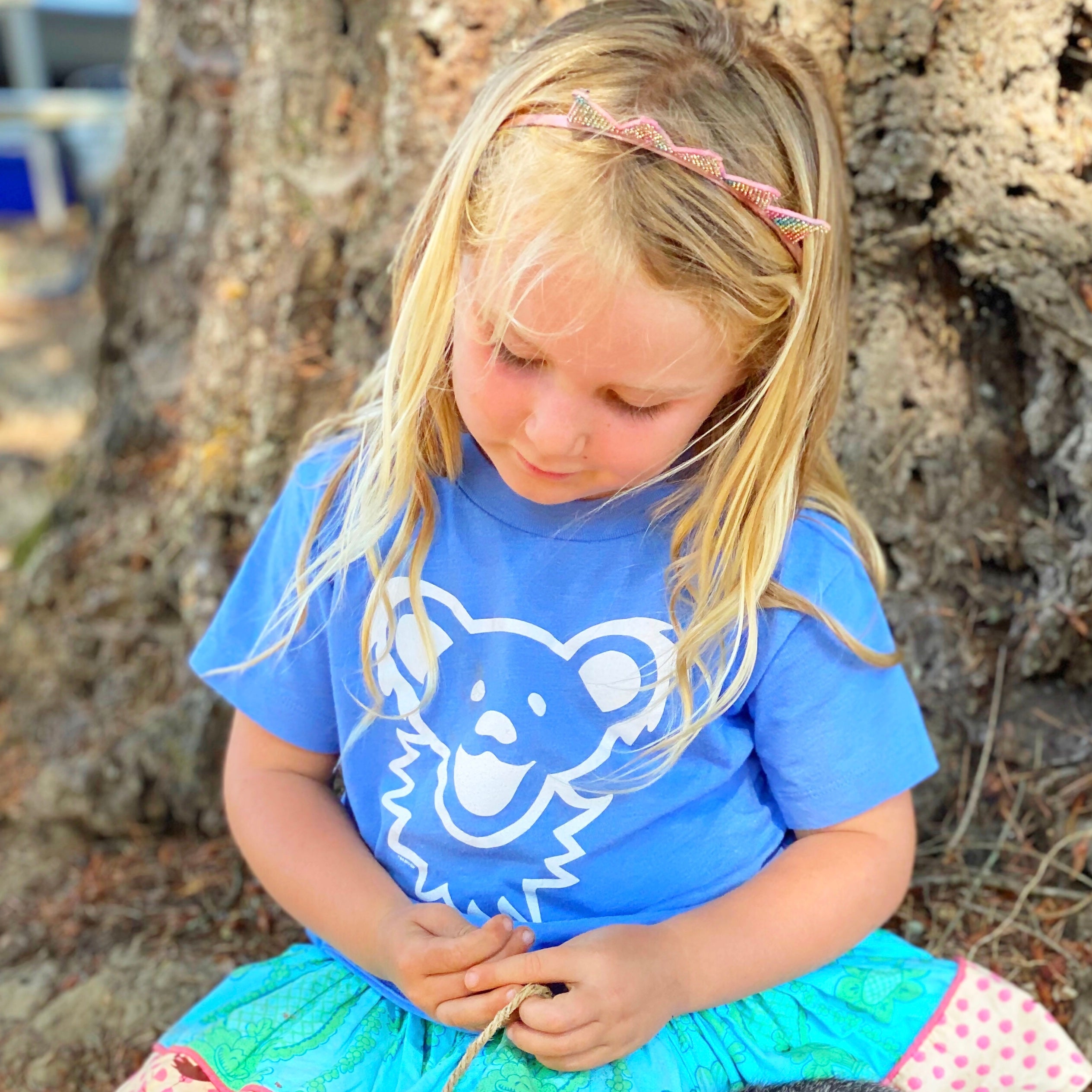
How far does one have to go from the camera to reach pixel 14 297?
8.49 metres

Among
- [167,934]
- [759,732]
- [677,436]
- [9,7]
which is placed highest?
[677,436]

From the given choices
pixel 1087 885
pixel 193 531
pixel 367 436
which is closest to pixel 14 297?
pixel 193 531

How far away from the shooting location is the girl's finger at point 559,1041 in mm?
1339

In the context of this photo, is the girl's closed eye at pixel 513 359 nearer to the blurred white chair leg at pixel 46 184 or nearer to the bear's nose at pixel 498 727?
the bear's nose at pixel 498 727

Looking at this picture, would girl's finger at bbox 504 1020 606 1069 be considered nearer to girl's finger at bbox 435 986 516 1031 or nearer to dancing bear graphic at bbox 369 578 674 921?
girl's finger at bbox 435 986 516 1031

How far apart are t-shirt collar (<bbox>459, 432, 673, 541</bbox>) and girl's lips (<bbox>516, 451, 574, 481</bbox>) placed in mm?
131

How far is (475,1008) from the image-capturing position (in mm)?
1369

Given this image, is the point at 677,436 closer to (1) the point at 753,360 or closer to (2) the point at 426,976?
(1) the point at 753,360

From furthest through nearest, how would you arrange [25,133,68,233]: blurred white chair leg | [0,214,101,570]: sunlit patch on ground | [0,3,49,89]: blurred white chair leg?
[0,3,49,89]: blurred white chair leg, [25,133,68,233]: blurred white chair leg, [0,214,101,570]: sunlit patch on ground

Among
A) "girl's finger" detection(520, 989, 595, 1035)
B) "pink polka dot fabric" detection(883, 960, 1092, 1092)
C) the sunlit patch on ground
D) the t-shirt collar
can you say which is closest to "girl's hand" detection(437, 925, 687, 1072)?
"girl's finger" detection(520, 989, 595, 1035)

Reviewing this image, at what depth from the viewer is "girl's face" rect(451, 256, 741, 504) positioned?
1242mm

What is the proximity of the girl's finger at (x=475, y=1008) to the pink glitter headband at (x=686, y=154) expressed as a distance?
0.92 metres

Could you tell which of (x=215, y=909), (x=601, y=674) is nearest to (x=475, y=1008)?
(x=601, y=674)

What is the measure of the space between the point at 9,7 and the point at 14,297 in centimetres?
624
